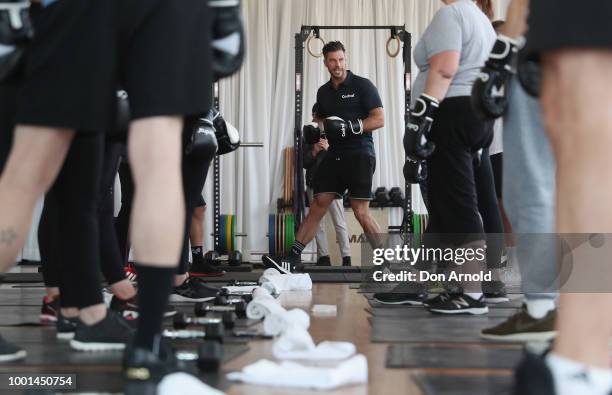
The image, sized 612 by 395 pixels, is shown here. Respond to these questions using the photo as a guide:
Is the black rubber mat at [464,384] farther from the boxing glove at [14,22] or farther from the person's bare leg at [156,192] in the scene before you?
the boxing glove at [14,22]

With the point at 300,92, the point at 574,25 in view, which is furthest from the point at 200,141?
the point at 300,92

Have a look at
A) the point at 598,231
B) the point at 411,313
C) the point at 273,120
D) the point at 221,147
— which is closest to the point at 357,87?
the point at 221,147

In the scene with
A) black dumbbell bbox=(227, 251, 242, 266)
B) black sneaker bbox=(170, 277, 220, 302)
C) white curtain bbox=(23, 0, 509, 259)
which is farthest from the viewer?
white curtain bbox=(23, 0, 509, 259)

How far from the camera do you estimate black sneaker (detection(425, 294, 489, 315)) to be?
3043mm

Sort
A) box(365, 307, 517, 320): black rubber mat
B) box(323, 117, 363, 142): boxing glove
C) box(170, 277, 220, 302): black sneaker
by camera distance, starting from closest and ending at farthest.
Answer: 1. box(365, 307, 517, 320): black rubber mat
2. box(170, 277, 220, 302): black sneaker
3. box(323, 117, 363, 142): boxing glove

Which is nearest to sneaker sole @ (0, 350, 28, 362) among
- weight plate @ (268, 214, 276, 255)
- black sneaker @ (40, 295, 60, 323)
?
black sneaker @ (40, 295, 60, 323)

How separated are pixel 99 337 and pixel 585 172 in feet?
4.45

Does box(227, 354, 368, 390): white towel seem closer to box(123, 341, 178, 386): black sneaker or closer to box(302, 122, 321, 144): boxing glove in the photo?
box(123, 341, 178, 386): black sneaker

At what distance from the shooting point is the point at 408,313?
122 inches

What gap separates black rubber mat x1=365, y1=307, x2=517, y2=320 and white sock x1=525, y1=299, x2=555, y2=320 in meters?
0.74

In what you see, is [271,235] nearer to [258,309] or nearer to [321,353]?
[258,309]

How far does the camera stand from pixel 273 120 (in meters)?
8.07

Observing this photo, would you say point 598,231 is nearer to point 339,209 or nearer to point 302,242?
point 302,242

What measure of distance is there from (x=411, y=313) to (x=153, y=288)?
1.75 metres
